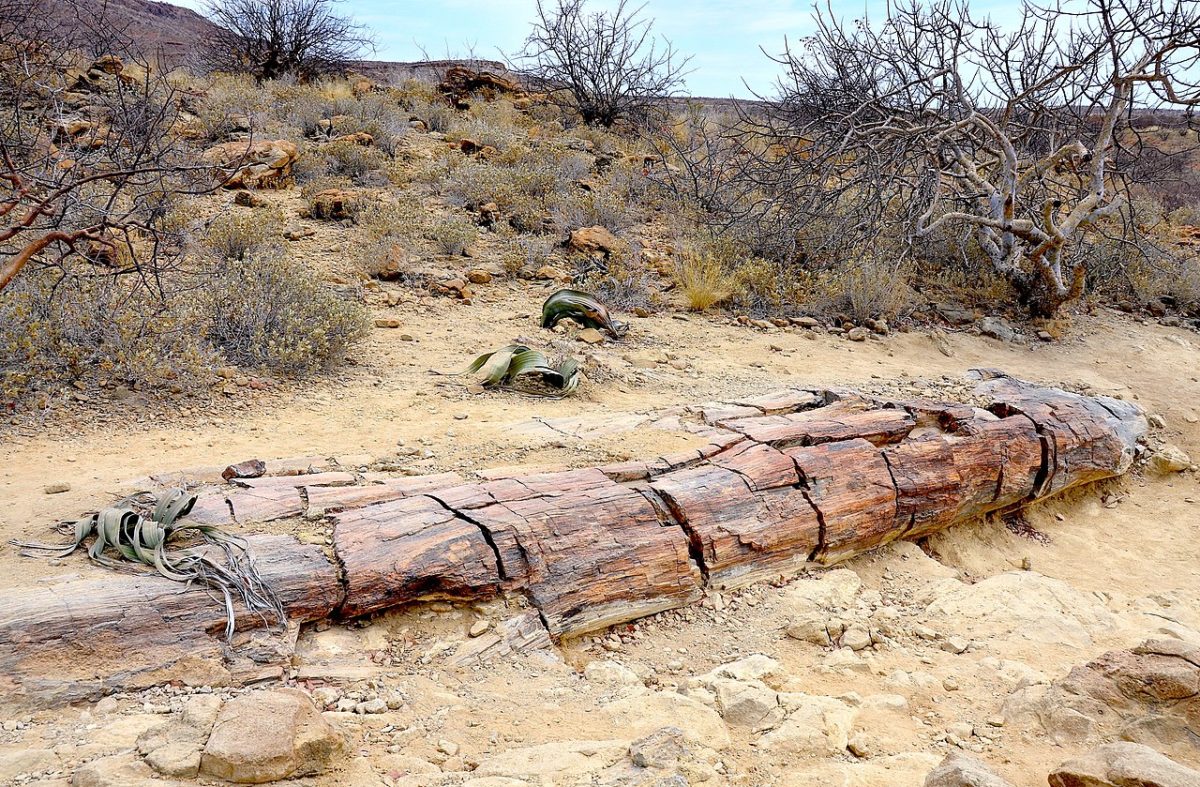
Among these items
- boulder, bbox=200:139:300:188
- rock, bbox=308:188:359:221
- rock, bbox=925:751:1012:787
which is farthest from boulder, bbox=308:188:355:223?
rock, bbox=925:751:1012:787

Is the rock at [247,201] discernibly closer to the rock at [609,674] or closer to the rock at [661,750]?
the rock at [609,674]

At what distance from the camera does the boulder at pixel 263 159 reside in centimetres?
826

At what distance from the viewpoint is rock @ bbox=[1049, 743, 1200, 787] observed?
1733 millimetres

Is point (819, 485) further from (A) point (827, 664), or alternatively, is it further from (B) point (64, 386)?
(B) point (64, 386)

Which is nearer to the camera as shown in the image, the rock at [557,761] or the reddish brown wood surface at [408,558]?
the rock at [557,761]

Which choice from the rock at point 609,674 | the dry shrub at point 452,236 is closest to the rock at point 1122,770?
the rock at point 609,674

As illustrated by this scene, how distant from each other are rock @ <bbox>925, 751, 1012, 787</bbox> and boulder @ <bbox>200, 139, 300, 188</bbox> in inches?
328

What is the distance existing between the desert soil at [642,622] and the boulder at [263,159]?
3.68 m

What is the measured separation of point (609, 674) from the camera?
2523 millimetres

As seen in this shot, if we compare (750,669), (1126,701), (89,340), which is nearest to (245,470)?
(89,340)

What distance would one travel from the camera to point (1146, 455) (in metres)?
5.04

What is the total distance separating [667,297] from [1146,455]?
3901mm

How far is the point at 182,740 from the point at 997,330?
23.8 feet

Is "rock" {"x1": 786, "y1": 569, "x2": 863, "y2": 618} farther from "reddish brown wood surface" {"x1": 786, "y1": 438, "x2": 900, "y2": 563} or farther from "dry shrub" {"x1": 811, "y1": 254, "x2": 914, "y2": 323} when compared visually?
A: "dry shrub" {"x1": 811, "y1": 254, "x2": 914, "y2": 323}
